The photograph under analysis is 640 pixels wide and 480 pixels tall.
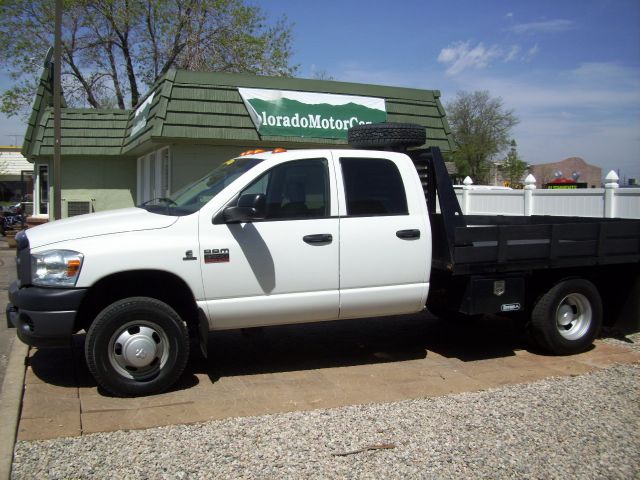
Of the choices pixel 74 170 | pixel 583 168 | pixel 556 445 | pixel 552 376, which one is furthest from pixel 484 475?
pixel 583 168

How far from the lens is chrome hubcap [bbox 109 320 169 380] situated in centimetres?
502

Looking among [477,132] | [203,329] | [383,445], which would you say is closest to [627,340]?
[383,445]

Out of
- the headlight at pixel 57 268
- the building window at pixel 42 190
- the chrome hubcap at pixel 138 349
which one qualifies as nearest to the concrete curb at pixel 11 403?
the chrome hubcap at pixel 138 349

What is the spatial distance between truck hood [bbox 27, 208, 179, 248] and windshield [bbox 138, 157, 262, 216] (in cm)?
20

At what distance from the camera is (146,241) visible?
5.07m

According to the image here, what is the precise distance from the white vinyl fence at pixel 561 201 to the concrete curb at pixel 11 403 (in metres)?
9.76

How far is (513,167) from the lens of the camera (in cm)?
4916

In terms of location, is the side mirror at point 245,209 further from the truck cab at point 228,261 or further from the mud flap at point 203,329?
the mud flap at point 203,329

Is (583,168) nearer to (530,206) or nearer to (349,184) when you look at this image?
(530,206)

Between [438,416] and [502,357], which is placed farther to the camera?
[502,357]

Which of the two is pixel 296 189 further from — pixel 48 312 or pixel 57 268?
pixel 48 312

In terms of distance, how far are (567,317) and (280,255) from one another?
3.39 meters

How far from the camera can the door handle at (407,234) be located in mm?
5836

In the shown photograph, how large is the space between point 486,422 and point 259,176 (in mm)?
2765
